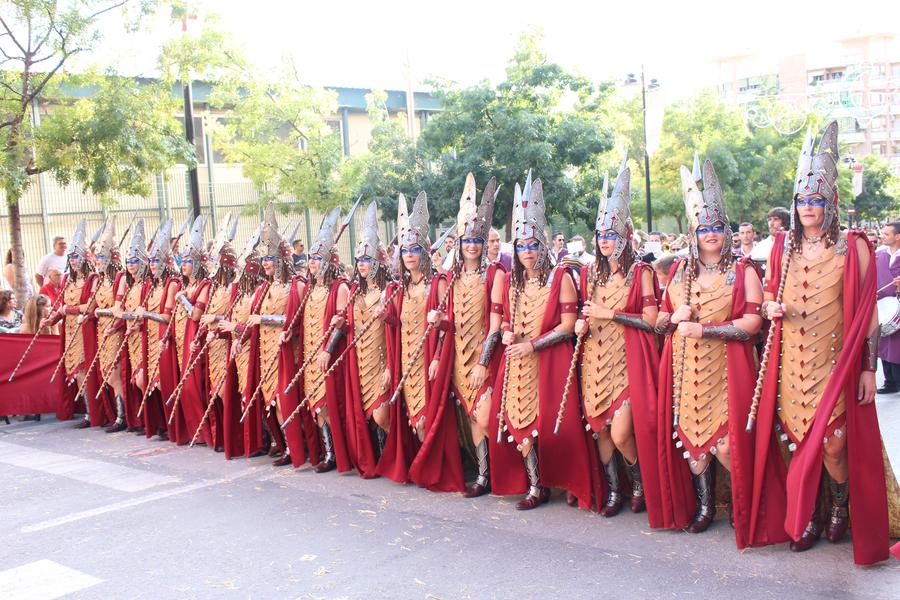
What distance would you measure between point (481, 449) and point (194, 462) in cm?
298

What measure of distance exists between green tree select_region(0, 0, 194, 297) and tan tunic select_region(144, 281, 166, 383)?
3.75 meters

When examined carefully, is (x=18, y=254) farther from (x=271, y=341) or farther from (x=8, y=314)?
(x=271, y=341)

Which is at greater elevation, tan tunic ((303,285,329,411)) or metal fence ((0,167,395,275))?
metal fence ((0,167,395,275))

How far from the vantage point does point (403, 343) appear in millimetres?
7020

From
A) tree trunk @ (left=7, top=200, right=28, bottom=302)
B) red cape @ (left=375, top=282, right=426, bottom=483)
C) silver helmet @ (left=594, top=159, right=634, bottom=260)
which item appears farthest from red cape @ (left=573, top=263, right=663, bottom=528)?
tree trunk @ (left=7, top=200, right=28, bottom=302)

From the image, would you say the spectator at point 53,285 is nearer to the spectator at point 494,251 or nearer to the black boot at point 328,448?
the black boot at point 328,448

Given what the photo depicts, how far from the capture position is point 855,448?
15.4ft

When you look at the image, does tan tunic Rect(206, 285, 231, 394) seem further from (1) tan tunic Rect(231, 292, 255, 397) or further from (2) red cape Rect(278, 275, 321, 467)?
(2) red cape Rect(278, 275, 321, 467)

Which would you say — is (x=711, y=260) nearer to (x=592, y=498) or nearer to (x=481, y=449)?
(x=592, y=498)

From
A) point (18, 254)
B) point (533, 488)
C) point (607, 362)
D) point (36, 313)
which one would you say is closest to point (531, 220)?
point (607, 362)

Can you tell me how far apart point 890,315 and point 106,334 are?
27.1 ft

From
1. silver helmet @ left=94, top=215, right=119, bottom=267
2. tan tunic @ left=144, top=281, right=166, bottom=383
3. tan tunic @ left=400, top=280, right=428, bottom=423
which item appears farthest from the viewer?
silver helmet @ left=94, top=215, right=119, bottom=267

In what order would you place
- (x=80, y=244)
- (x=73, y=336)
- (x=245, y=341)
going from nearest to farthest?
(x=245, y=341), (x=73, y=336), (x=80, y=244)

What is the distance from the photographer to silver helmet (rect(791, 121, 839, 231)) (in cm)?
491
